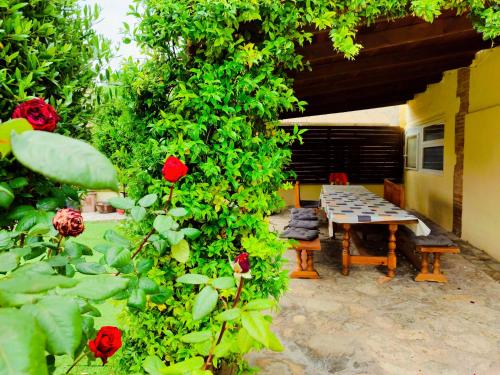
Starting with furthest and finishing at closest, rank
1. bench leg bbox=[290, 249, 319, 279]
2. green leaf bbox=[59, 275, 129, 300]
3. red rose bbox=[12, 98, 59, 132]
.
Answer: bench leg bbox=[290, 249, 319, 279] < red rose bbox=[12, 98, 59, 132] < green leaf bbox=[59, 275, 129, 300]

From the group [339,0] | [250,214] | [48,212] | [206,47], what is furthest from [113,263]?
[339,0]

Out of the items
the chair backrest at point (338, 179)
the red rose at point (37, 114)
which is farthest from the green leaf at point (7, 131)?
the chair backrest at point (338, 179)

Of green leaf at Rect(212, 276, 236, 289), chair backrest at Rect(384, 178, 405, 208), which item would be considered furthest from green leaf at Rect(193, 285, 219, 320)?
chair backrest at Rect(384, 178, 405, 208)

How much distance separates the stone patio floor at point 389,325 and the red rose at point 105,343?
148 cm

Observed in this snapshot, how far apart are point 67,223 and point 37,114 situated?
0.31m

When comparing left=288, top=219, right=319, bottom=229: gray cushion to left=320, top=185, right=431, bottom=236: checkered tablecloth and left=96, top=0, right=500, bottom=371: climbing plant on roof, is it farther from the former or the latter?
left=96, top=0, right=500, bottom=371: climbing plant on roof

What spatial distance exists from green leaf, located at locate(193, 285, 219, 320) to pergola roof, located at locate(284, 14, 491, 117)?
254 centimetres

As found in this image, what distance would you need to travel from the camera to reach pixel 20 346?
382mm

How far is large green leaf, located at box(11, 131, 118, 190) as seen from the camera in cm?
38

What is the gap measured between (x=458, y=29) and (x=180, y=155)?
3187 millimetres

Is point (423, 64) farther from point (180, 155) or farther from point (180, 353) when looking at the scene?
point (180, 353)

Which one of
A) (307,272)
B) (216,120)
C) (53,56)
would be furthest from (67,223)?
(307,272)

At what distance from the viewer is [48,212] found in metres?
1.14

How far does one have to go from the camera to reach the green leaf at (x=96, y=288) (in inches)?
23.3
